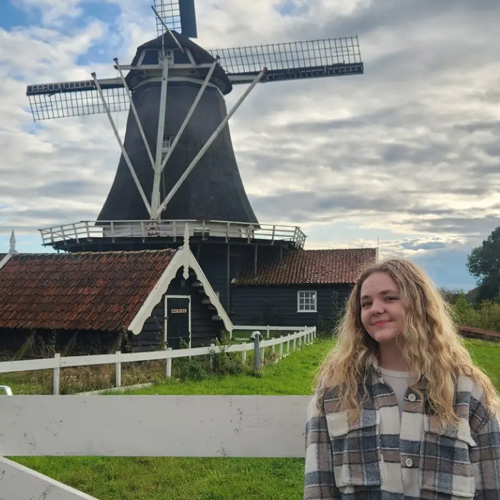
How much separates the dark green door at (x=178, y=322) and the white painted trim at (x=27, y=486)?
9.16m

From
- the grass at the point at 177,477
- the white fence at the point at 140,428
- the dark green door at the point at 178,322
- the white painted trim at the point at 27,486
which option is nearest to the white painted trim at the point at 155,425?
the white fence at the point at 140,428

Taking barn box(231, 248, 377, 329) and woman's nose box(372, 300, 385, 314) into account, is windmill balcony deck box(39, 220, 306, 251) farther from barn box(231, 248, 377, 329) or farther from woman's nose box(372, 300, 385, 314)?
woman's nose box(372, 300, 385, 314)

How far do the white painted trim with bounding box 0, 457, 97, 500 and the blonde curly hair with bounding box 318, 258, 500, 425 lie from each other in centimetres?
109

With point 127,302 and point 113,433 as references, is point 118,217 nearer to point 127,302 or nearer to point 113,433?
point 127,302

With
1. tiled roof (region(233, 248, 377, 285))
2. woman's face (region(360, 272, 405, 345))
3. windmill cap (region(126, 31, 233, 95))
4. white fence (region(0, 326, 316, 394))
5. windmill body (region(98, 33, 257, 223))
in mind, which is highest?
windmill cap (region(126, 31, 233, 95))

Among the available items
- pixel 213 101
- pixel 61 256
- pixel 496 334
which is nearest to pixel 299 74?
pixel 213 101

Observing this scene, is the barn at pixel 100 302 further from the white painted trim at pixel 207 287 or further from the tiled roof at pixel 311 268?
the tiled roof at pixel 311 268

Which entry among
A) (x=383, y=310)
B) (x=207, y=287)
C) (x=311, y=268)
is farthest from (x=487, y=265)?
(x=383, y=310)

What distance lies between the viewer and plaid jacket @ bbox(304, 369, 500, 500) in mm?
1962

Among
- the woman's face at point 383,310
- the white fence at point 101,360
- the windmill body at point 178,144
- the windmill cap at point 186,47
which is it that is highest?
the windmill cap at point 186,47

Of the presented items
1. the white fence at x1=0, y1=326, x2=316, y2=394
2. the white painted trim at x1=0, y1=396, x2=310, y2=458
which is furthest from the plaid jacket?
the white fence at x1=0, y1=326, x2=316, y2=394

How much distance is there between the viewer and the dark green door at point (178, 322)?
11.8 metres

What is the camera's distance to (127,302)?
10.4 m

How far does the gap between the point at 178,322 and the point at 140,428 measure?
9598 millimetres
